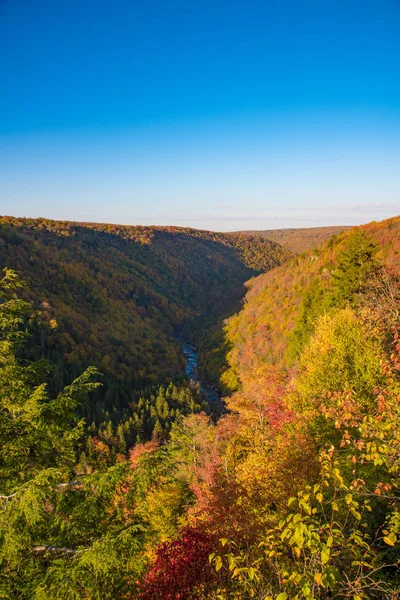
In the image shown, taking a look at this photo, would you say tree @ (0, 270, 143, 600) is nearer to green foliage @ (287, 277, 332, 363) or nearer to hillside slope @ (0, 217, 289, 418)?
green foliage @ (287, 277, 332, 363)

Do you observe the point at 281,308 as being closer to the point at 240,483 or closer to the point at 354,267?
the point at 354,267

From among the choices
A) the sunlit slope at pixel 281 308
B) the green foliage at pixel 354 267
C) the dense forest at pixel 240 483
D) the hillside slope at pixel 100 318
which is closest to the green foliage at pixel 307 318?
the sunlit slope at pixel 281 308

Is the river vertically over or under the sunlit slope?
under

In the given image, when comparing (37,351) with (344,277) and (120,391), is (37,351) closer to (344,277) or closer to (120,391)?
(120,391)

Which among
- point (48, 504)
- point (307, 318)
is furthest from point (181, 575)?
point (307, 318)

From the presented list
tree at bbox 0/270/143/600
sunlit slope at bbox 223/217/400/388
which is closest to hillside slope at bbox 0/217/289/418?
sunlit slope at bbox 223/217/400/388

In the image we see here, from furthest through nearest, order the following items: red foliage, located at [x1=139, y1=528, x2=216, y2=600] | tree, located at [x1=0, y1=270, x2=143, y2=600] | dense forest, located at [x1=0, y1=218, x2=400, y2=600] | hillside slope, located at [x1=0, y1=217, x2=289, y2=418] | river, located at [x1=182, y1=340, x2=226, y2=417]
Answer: hillside slope, located at [x1=0, y1=217, x2=289, y2=418] → river, located at [x1=182, y1=340, x2=226, y2=417] → red foliage, located at [x1=139, y1=528, x2=216, y2=600] → tree, located at [x1=0, y1=270, x2=143, y2=600] → dense forest, located at [x1=0, y1=218, x2=400, y2=600]

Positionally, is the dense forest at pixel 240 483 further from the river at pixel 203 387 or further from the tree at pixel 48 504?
the river at pixel 203 387
